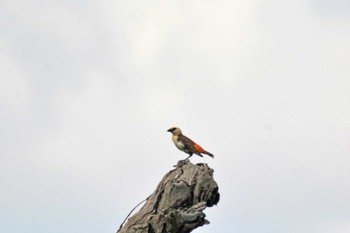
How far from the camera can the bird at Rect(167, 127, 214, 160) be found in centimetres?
1723

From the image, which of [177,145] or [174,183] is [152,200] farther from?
[177,145]

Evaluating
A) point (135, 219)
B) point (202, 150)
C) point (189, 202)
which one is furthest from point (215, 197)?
point (202, 150)

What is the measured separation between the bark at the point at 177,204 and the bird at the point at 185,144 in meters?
4.94

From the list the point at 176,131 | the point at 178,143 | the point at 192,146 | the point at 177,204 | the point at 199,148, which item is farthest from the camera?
the point at 176,131

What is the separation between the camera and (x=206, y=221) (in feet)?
37.7

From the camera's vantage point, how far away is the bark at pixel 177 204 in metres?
11.4

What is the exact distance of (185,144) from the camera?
17344 mm

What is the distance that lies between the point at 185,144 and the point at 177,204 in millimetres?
5782

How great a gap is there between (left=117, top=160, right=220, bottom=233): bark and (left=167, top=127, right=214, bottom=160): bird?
4939 millimetres

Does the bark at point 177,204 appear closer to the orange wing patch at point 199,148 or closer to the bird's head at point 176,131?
the orange wing patch at point 199,148

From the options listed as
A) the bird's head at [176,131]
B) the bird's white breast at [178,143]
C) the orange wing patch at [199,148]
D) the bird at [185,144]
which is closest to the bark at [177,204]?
the bird at [185,144]

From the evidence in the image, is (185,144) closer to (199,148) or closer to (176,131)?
(199,148)

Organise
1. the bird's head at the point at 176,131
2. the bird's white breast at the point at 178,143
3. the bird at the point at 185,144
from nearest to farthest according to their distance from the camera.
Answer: the bird at the point at 185,144 → the bird's white breast at the point at 178,143 → the bird's head at the point at 176,131

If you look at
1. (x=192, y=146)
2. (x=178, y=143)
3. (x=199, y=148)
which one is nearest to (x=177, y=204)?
(x=192, y=146)
